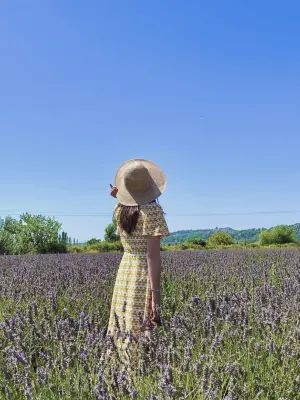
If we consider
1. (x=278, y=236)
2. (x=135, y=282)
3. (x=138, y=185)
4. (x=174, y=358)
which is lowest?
(x=174, y=358)

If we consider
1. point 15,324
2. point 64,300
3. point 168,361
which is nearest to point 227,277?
point 64,300

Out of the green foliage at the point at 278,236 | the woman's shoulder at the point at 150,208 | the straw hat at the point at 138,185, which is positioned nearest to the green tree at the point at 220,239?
the green foliage at the point at 278,236

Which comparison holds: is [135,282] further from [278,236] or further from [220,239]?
[278,236]

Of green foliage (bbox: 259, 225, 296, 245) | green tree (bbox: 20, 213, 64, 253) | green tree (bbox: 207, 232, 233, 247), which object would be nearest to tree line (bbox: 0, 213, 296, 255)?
green tree (bbox: 20, 213, 64, 253)

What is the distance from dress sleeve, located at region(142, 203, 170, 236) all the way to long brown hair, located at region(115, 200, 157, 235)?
0.06m

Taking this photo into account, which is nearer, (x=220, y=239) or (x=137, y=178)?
(x=137, y=178)

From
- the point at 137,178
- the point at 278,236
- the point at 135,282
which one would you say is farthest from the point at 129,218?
the point at 278,236

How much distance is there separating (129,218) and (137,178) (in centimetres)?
25

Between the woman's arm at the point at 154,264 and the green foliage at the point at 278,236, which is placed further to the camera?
the green foliage at the point at 278,236

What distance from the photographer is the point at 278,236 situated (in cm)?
3634

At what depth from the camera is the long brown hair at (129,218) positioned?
2723 millimetres

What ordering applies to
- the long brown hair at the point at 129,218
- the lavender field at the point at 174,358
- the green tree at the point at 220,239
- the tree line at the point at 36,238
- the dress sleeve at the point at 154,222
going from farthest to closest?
1. the green tree at the point at 220,239
2. the tree line at the point at 36,238
3. the long brown hair at the point at 129,218
4. the dress sleeve at the point at 154,222
5. the lavender field at the point at 174,358

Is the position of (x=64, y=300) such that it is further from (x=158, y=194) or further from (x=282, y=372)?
(x=282, y=372)

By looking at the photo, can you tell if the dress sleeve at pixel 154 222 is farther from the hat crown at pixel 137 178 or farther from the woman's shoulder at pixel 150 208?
the hat crown at pixel 137 178
